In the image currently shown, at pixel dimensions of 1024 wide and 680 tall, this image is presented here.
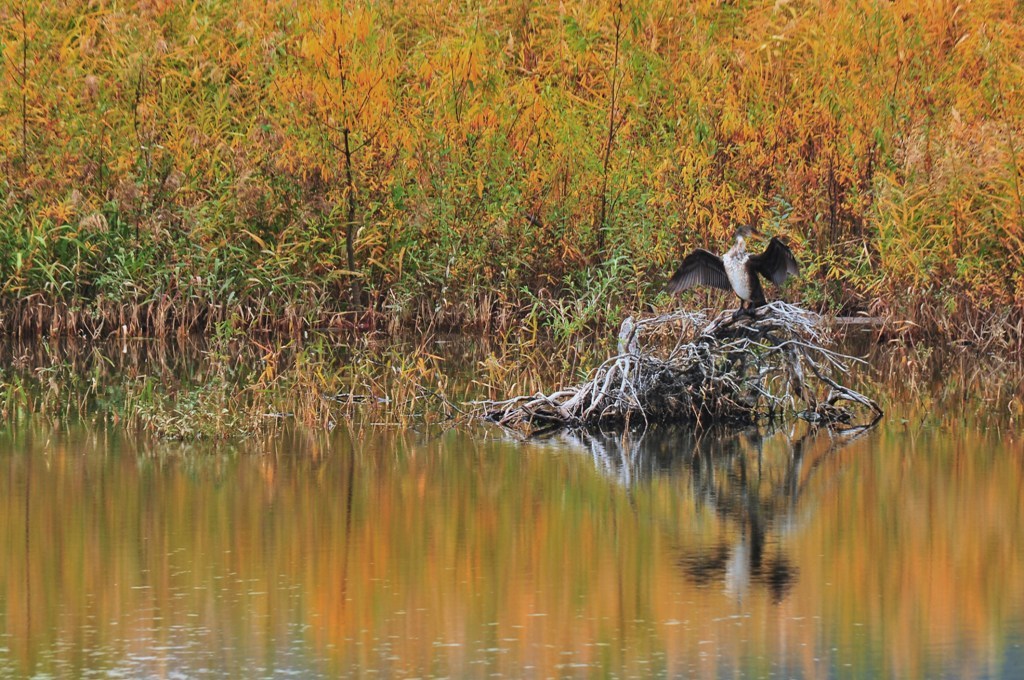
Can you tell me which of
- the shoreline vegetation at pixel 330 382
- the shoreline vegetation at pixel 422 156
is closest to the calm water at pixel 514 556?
the shoreline vegetation at pixel 330 382

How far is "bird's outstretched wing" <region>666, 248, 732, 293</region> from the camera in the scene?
1180 cm

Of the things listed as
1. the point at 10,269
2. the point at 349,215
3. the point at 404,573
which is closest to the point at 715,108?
the point at 349,215

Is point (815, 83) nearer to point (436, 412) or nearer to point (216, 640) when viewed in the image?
point (436, 412)

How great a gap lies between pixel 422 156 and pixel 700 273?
7.30m

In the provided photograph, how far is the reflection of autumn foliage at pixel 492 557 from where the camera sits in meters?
6.34

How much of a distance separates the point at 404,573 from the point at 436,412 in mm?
5007

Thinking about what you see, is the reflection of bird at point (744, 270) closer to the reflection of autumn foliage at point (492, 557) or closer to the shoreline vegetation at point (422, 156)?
the reflection of autumn foliage at point (492, 557)

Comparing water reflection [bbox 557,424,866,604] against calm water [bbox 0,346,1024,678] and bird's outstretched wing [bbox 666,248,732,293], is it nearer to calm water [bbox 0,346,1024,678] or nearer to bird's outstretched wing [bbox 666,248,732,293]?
calm water [bbox 0,346,1024,678]

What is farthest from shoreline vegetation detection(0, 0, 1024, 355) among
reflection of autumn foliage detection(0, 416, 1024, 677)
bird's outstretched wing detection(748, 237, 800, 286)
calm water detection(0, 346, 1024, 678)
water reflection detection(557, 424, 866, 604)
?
reflection of autumn foliage detection(0, 416, 1024, 677)

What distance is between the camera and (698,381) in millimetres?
11695

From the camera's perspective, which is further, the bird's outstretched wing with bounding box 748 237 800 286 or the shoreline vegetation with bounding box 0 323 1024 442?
the shoreline vegetation with bounding box 0 323 1024 442

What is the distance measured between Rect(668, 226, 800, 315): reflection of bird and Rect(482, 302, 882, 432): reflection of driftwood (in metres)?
0.20

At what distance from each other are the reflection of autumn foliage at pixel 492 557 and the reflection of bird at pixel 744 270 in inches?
37.6

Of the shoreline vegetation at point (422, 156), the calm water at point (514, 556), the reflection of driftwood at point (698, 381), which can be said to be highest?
the shoreline vegetation at point (422, 156)
